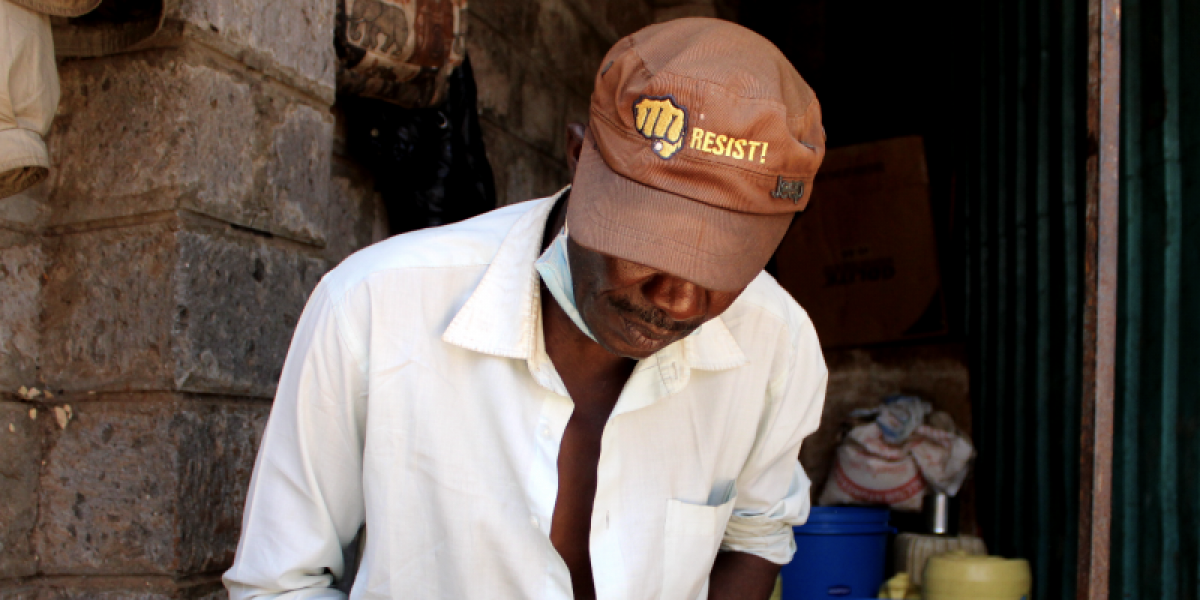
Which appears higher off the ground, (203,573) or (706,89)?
(706,89)

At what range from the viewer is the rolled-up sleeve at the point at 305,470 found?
1.54 metres

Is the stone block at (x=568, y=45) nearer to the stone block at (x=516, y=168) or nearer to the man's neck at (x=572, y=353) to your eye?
the stone block at (x=516, y=168)

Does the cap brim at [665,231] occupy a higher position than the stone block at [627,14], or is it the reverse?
the stone block at [627,14]

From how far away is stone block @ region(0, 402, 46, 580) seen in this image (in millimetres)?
1923

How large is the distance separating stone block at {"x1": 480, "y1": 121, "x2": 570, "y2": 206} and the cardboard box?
3.74ft

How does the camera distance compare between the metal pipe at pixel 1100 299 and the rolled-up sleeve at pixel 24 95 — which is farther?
the metal pipe at pixel 1100 299

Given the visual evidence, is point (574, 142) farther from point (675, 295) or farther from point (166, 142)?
point (166, 142)

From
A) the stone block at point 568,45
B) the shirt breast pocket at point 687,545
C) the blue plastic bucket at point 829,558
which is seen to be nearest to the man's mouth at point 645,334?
the shirt breast pocket at point 687,545

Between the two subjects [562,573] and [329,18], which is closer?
[562,573]

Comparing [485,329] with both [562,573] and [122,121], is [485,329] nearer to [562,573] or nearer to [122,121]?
[562,573]

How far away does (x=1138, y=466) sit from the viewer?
2.75 metres

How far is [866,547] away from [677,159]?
2457 millimetres

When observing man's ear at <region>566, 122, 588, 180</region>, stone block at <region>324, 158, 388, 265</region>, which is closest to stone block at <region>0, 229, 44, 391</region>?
stone block at <region>324, 158, 388, 265</region>

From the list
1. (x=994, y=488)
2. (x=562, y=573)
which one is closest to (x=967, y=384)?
(x=994, y=488)
